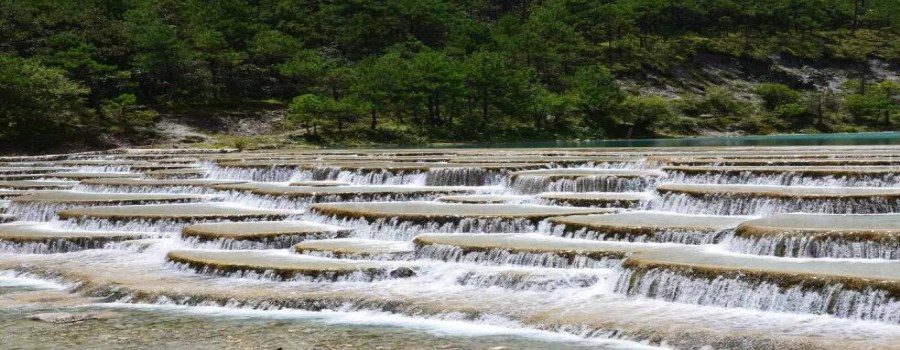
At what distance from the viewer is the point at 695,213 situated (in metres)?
26.2

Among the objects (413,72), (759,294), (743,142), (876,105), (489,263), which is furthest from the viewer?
(876,105)

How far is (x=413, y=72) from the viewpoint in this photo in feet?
284

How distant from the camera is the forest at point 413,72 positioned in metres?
79.3

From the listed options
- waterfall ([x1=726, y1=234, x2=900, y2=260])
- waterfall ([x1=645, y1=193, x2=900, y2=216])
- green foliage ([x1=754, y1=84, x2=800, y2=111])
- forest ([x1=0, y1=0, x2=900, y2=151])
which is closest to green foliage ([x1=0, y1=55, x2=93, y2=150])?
forest ([x1=0, y1=0, x2=900, y2=151])

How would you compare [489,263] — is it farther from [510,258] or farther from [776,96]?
[776,96]

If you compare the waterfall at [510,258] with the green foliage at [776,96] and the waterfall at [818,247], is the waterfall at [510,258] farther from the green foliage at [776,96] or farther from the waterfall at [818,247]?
the green foliage at [776,96]

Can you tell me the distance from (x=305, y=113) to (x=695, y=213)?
57.4 m

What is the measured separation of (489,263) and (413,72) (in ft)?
220

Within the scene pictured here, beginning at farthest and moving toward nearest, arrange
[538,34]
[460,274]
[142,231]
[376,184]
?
[538,34]
[376,184]
[142,231]
[460,274]

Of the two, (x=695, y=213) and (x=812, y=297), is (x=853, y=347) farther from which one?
(x=695, y=213)

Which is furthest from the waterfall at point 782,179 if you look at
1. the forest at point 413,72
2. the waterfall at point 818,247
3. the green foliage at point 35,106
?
the green foliage at point 35,106

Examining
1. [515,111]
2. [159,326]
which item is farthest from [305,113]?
[159,326]

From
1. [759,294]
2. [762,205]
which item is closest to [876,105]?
[762,205]

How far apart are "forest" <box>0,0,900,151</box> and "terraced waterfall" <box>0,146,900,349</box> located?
4666 cm
